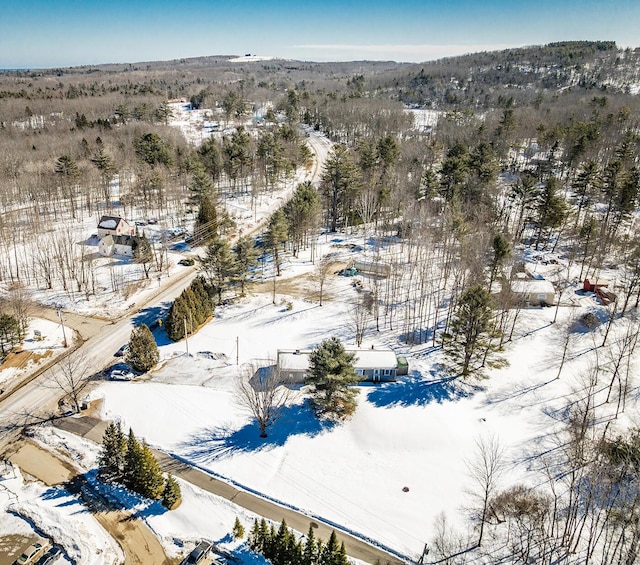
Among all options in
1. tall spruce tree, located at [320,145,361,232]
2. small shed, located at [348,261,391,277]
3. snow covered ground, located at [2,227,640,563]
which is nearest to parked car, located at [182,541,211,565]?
snow covered ground, located at [2,227,640,563]

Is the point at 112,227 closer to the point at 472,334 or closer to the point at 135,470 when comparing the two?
the point at 135,470

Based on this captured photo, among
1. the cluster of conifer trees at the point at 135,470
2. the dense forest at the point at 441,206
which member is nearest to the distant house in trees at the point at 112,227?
the dense forest at the point at 441,206

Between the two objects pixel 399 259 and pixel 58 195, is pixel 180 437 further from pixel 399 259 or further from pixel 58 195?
pixel 58 195

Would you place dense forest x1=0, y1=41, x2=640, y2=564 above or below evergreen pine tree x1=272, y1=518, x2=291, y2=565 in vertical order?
above

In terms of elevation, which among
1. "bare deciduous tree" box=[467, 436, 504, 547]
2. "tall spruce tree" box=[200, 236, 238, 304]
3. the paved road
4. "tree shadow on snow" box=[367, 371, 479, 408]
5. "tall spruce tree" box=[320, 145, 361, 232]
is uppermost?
"tall spruce tree" box=[320, 145, 361, 232]

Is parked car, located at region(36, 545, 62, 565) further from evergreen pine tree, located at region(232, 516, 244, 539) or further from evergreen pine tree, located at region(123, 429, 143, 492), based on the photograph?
evergreen pine tree, located at region(232, 516, 244, 539)

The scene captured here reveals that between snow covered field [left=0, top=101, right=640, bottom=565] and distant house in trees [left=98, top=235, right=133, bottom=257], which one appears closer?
snow covered field [left=0, top=101, right=640, bottom=565]

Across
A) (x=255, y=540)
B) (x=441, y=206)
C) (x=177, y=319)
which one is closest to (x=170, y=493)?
(x=255, y=540)
